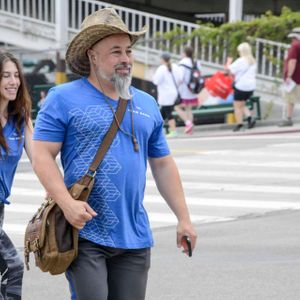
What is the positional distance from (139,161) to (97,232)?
390 millimetres

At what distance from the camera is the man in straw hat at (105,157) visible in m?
4.84

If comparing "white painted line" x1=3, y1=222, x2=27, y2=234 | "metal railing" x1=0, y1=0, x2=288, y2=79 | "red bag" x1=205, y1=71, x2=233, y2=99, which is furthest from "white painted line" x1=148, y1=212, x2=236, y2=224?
"metal railing" x1=0, y1=0, x2=288, y2=79

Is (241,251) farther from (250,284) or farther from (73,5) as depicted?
(73,5)

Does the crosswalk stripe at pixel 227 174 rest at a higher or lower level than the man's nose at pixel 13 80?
lower

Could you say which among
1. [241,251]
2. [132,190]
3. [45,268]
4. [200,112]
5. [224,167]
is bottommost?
[200,112]

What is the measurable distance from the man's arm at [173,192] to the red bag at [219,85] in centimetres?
1661

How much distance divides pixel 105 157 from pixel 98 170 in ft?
0.22

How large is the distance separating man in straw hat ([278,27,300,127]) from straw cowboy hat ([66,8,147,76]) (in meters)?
15.6

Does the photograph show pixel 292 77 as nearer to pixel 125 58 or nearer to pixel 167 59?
pixel 167 59

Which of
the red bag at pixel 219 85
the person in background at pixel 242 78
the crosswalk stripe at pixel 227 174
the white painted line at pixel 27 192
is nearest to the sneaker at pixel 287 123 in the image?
the person in background at pixel 242 78

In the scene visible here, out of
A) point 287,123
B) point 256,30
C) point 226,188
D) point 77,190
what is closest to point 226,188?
point 226,188

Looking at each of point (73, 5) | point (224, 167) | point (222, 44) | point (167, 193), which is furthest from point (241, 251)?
point (73, 5)

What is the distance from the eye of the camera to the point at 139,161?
16.3ft

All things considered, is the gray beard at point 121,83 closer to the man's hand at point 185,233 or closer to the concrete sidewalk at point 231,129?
the man's hand at point 185,233
